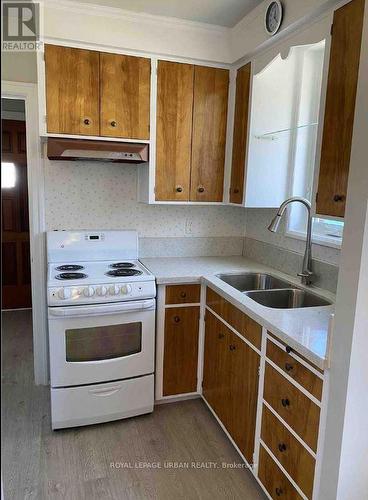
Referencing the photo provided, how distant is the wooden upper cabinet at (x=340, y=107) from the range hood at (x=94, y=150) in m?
1.21

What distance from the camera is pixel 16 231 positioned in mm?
4227

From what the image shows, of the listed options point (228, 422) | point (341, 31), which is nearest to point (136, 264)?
point (228, 422)

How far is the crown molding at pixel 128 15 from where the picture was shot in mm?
2203

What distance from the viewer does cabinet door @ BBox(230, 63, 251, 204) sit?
Answer: 249 cm

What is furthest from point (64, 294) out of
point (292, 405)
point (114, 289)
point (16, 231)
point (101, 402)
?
point (16, 231)

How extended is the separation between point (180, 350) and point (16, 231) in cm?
267

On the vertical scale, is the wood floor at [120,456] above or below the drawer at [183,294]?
below

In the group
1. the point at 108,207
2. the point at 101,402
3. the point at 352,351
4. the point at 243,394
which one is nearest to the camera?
the point at 352,351

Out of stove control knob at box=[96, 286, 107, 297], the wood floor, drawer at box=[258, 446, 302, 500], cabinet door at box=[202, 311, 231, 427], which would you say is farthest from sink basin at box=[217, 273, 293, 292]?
drawer at box=[258, 446, 302, 500]

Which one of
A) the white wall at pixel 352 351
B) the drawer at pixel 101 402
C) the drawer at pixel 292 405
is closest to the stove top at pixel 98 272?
the drawer at pixel 101 402

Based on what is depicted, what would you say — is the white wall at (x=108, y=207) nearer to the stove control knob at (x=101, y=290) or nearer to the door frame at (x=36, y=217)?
the door frame at (x=36, y=217)

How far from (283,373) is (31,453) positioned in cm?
151

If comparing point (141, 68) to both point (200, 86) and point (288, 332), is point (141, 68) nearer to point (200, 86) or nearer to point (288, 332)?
point (200, 86)

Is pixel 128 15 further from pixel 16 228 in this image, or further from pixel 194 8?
pixel 16 228
